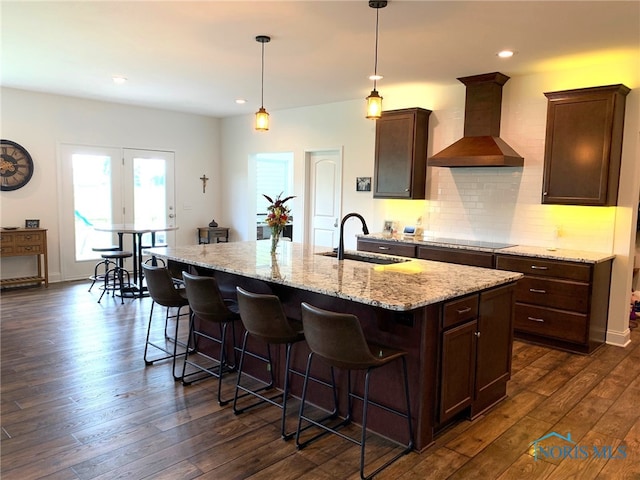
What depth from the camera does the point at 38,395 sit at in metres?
3.26

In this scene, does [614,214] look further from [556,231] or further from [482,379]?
[482,379]

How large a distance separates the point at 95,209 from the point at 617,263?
22.9ft

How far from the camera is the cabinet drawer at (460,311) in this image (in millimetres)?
2635

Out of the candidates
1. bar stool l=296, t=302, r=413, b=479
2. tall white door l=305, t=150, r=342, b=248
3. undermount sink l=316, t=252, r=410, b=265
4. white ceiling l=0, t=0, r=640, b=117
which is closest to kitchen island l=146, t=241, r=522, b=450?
bar stool l=296, t=302, r=413, b=479

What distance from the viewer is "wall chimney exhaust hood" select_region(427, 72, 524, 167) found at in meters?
4.93

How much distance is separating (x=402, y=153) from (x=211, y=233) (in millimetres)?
4180

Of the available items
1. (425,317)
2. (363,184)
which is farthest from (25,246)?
(425,317)

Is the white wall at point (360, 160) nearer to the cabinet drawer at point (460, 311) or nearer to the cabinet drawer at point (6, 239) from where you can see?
the cabinet drawer at point (6, 239)

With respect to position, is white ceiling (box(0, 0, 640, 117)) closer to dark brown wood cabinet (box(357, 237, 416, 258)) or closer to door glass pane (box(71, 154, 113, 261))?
door glass pane (box(71, 154, 113, 261))

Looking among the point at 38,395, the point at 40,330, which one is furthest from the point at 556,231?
the point at 40,330

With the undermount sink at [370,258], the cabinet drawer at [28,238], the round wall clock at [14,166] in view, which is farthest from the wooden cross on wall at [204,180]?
the undermount sink at [370,258]

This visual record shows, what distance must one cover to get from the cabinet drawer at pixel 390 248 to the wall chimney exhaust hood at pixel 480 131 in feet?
3.22

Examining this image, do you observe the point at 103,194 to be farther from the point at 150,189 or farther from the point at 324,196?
the point at 324,196

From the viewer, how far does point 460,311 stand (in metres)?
2.72
